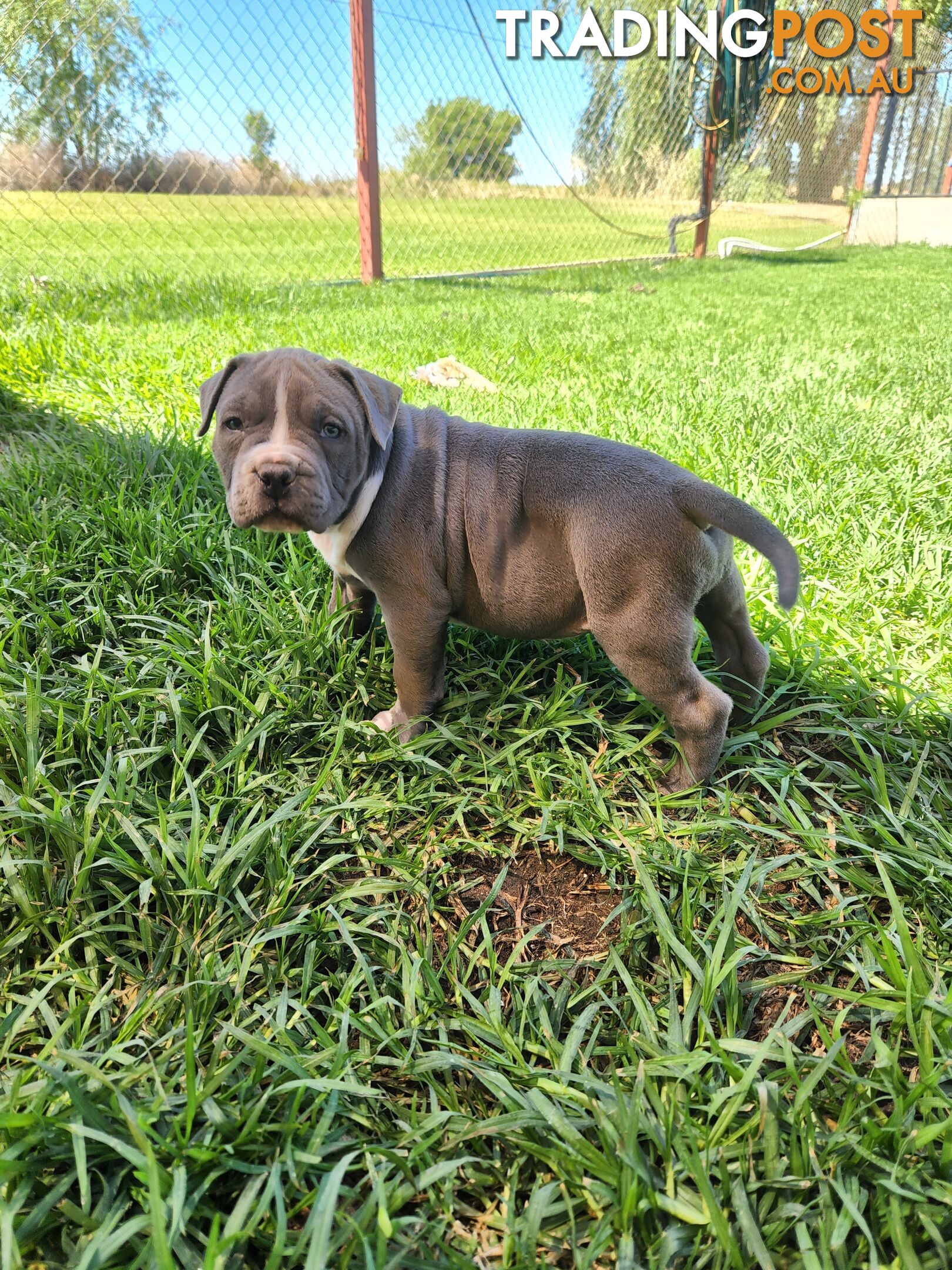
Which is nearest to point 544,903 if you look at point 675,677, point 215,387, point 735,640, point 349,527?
point 675,677

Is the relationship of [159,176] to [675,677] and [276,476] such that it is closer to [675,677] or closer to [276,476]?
[276,476]

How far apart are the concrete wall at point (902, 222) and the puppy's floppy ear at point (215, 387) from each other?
76.6ft

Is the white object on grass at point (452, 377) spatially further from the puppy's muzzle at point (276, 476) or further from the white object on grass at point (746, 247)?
the white object on grass at point (746, 247)

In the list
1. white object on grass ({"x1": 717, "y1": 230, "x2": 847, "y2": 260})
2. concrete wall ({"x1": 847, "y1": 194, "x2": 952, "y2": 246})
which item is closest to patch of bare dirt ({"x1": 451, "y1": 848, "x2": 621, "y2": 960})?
white object on grass ({"x1": 717, "y1": 230, "x2": 847, "y2": 260})

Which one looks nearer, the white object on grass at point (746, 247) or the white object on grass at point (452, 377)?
the white object on grass at point (452, 377)

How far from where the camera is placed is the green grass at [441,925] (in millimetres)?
1162

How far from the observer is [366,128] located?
8.14 m

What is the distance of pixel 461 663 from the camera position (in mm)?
2480

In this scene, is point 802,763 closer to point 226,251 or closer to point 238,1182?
point 238,1182

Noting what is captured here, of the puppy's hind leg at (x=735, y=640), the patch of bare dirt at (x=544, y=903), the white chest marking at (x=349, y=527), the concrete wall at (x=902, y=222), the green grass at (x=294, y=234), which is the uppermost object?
the concrete wall at (x=902, y=222)

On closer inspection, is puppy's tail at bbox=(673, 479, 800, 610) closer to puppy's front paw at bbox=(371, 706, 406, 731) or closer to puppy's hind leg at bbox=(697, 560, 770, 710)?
puppy's hind leg at bbox=(697, 560, 770, 710)

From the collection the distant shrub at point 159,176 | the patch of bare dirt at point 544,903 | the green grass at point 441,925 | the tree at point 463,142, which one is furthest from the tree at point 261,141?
the patch of bare dirt at point 544,903

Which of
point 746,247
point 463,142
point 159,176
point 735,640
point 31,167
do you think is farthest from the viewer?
point 746,247

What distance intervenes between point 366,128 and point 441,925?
A: 870 cm
